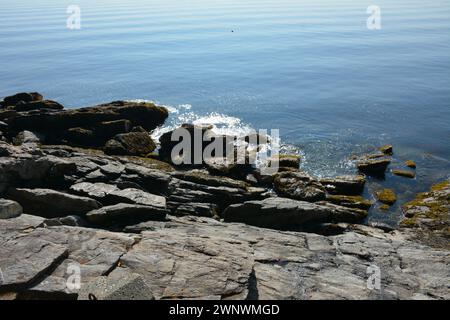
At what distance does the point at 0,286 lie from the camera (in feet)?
42.8

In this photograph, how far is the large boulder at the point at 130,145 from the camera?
3584cm

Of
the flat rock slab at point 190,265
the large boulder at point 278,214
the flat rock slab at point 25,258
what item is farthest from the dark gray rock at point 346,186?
the flat rock slab at point 25,258

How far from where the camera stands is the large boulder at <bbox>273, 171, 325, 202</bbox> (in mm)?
29516


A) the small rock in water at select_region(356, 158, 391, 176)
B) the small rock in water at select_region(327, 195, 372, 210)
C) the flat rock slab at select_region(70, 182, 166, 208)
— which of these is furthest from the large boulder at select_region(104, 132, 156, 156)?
the small rock in water at select_region(356, 158, 391, 176)

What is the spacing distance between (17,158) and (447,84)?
59.7m

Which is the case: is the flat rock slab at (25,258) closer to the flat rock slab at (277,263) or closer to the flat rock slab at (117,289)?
the flat rock slab at (117,289)

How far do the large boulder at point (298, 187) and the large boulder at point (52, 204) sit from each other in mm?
14234

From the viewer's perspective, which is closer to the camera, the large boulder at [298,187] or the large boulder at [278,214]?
the large boulder at [278,214]

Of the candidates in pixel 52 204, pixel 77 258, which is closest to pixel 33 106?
pixel 52 204

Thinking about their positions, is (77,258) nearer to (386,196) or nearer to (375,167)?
(386,196)

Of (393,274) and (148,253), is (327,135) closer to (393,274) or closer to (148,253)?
(393,274)

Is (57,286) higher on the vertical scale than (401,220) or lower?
higher

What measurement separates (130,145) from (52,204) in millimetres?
15133
